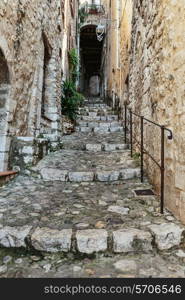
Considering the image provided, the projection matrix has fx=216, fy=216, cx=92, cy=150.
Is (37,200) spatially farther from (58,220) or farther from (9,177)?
(9,177)

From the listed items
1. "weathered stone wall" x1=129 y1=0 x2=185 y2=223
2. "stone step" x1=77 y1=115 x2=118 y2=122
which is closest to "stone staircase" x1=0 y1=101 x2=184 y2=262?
"weathered stone wall" x1=129 y1=0 x2=185 y2=223

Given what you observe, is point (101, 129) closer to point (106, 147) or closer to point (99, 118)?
point (99, 118)

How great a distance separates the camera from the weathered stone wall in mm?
2085

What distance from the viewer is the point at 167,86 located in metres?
2.42

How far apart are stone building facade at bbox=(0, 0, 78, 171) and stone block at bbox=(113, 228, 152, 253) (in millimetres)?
2151

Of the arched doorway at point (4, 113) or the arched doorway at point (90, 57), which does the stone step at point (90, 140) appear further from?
the arched doorway at point (90, 57)

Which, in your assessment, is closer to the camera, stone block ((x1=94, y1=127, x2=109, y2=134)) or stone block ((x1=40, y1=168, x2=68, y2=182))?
stone block ((x1=40, y1=168, x2=68, y2=182))

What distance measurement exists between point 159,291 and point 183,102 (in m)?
1.55


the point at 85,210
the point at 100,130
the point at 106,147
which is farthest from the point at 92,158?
the point at 100,130

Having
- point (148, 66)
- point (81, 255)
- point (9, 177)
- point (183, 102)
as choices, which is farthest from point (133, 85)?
point (81, 255)

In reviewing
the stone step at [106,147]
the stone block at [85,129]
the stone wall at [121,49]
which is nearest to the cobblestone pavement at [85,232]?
the stone step at [106,147]

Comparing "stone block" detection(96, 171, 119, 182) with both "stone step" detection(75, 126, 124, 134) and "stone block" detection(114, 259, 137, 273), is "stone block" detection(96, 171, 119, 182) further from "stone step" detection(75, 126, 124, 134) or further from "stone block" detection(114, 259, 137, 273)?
"stone step" detection(75, 126, 124, 134)

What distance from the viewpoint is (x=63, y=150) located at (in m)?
4.90

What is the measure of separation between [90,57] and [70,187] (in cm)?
2094
